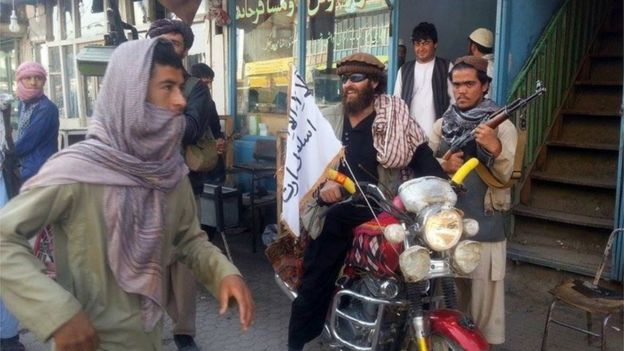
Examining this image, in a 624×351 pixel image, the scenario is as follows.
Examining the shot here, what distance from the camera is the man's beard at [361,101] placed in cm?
333

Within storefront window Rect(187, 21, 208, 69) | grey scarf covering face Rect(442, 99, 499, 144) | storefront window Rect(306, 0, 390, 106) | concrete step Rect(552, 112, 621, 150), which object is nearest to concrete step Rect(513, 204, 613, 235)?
concrete step Rect(552, 112, 621, 150)

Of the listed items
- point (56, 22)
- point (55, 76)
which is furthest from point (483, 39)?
point (55, 76)

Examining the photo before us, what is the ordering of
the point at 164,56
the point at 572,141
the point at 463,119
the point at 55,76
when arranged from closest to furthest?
the point at 164,56 → the point at 463,119 → the point at 572,141 → the point at 55,76

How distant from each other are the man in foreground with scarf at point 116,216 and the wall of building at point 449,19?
19.1 feet

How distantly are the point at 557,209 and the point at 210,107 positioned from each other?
3.23 meters

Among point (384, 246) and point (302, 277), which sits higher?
point (384, 246)

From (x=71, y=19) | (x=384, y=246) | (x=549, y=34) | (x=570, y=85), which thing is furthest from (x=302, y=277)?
(x=71, y=19)

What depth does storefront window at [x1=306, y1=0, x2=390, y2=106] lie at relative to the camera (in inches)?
247

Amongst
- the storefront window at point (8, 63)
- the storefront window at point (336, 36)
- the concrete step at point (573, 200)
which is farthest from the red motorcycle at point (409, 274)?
the storefront window at point (8, 63)

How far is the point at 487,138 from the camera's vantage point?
9.28ft

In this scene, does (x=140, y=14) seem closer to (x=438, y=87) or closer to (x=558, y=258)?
(x=438, y=87)

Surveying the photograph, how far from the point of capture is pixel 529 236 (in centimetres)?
529

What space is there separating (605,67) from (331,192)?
13.7ft

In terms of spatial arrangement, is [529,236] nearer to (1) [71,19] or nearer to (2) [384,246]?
(2) [384,246]
